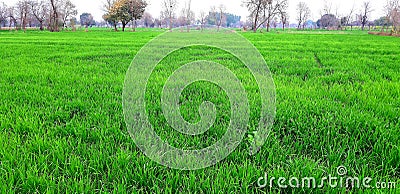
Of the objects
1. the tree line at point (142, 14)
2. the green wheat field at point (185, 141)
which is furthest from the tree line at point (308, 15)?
the green wheat field at point (185, 141)

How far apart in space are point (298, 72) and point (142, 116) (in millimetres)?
4188

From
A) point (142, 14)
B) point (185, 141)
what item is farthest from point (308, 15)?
point (185, 141)

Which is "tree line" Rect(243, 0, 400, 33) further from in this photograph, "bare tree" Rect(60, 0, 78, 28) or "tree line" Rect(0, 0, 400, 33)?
"bare tree" Rect(60, 0, 78, 28)

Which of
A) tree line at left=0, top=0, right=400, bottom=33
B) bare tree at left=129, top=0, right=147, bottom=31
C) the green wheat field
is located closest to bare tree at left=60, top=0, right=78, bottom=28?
tree line at left=0, top=0, right=400, bottom=33

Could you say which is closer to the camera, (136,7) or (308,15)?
(136,7)

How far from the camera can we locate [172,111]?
9.78 feet

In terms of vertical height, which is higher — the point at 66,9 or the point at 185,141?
the point at 66,9

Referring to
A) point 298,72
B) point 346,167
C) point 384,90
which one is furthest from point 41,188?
point 298,72

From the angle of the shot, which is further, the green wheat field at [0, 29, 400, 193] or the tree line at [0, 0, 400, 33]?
→ the tree line at [0, 0, 400, 33]

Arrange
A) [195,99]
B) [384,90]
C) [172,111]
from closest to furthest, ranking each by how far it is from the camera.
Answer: [172,111] → [195,99] → [384,90]

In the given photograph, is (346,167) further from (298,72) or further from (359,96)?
(298,72)

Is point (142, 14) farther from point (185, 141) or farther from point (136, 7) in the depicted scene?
point (185, 141)

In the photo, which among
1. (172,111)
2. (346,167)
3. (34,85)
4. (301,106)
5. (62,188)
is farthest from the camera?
(34,85)

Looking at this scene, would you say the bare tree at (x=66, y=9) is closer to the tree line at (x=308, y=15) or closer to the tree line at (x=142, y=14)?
the tree line at (x=142, y=14)
